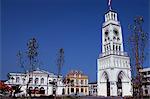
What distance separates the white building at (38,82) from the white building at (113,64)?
1384cm

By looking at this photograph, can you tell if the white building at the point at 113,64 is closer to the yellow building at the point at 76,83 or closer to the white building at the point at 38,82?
the white building at the point at 38,82

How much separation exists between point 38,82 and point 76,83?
1533 cm

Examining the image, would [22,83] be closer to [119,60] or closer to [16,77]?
[16,77]

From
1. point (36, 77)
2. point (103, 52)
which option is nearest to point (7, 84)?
point (36, 77)

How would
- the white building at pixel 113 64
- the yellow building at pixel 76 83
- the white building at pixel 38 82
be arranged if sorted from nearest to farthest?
the white building at pixel 113 64 < the white building at pixel 38 82 < the yellow building at pixel 76 83

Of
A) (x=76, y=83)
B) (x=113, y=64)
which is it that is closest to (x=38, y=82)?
(x=76, y=83)

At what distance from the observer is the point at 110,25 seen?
62.3 m

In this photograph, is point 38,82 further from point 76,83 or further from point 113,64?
point 113,64

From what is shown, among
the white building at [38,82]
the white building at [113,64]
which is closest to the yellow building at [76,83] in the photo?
the white building at [38,82]

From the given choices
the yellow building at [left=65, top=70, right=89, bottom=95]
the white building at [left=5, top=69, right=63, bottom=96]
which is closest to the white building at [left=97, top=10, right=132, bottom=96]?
the white building at [left=5, top=69, right=63, bottom=96]

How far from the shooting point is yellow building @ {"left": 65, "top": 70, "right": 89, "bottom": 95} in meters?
80.9

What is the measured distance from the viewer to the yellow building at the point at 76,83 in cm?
8088

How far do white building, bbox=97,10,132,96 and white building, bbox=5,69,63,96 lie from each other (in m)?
13.8

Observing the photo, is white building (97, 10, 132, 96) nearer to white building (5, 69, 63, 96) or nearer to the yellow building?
white building (5, 69, 63, 96)
